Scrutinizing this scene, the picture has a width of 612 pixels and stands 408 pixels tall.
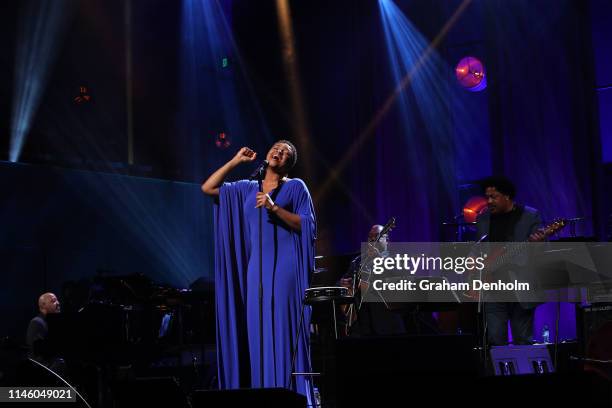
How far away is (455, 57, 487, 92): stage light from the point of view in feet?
32.6

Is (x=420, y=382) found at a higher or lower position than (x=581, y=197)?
lower

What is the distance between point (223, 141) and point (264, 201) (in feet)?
27.2

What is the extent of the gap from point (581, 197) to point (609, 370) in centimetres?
440

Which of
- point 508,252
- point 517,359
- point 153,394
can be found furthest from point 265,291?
point 508,252

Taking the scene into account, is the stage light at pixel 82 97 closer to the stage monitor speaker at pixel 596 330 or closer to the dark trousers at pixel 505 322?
the dark trousers at pixel 505 322

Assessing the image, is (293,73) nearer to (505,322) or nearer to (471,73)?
(471,73)

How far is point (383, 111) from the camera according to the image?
11.0 metres

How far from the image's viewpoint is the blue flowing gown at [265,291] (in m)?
4.51

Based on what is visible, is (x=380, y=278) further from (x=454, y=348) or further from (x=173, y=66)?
(x=173, y=66)

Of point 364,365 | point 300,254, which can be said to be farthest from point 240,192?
point 364,365

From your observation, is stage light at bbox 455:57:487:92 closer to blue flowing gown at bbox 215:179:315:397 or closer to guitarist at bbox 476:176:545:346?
guitarist at bbox 476:176:545:346

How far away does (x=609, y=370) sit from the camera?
4949mm

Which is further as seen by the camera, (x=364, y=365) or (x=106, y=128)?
(x=106, y=128)

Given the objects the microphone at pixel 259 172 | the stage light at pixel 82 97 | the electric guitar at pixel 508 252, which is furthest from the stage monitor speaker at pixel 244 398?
the stage light at pixel 82 97
